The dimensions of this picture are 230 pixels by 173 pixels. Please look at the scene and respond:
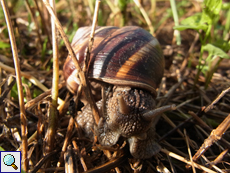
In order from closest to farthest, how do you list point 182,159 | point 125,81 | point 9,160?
1. point 9,160
2. point 182,159
3. point 125,81

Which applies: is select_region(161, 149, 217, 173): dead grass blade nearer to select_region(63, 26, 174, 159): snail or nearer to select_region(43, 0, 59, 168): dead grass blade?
select_region(63, 26, 174, 159): snail

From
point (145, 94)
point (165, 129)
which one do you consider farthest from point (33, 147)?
point (165, 129)


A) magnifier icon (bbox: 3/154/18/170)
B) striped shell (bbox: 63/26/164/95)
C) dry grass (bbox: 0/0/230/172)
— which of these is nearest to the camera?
magnifier icon (bbox: 3/154/18/170)

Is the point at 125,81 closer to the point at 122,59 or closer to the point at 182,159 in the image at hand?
the point at 122,59

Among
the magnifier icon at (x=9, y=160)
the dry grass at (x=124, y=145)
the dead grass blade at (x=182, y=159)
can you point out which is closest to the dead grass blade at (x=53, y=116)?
the dry grass at (x=124, y=145)

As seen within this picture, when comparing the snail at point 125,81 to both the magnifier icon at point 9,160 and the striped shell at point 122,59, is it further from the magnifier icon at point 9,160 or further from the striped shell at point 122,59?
the magnifier icon at point 9,160

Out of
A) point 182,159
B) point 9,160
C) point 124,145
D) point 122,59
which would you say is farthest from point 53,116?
point 182,159

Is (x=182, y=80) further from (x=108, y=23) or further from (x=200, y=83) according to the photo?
(x=108, y=23)

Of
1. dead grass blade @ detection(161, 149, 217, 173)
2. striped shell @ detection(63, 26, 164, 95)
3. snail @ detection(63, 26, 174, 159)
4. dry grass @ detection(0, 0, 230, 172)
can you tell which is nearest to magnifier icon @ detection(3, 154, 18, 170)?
dry grass @ detection(0, 0, 230, 172)
